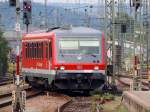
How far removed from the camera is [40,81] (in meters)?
29.1

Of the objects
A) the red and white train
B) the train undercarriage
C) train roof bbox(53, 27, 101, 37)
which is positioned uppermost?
train roof bbox(53, 27, 101, 37)

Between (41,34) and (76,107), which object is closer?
(76,107)

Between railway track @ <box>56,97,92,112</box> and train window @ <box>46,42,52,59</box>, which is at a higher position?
train window @ <box>46,42,52,59</box>

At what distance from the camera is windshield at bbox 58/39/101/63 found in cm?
2583

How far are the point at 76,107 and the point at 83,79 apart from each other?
16.9ft

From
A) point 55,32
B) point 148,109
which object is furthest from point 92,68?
point 148,109

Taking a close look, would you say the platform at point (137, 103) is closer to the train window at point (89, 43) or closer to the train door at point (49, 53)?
the train window at point (89, 43)

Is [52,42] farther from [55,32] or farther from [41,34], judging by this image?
[41,34]

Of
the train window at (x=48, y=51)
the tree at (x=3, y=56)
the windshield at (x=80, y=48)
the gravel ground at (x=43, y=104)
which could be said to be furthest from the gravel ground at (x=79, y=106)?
the tree at (x=3, y=56)

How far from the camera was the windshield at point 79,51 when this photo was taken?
25.8 meters

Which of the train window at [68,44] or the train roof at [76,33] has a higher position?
the train roof at [76,33]

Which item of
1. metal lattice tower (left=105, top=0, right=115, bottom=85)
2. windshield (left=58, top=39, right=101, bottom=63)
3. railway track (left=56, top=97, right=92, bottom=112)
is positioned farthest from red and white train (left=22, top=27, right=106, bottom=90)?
metal lattice tower (left=105, top=0, right=115, bottom=85)

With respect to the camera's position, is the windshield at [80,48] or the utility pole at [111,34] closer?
the windshield at [80,48]

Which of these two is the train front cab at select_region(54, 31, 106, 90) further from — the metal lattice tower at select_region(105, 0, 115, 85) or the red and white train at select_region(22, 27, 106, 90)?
the metal lattice tower at select_region(105, 0, 115, 85)
